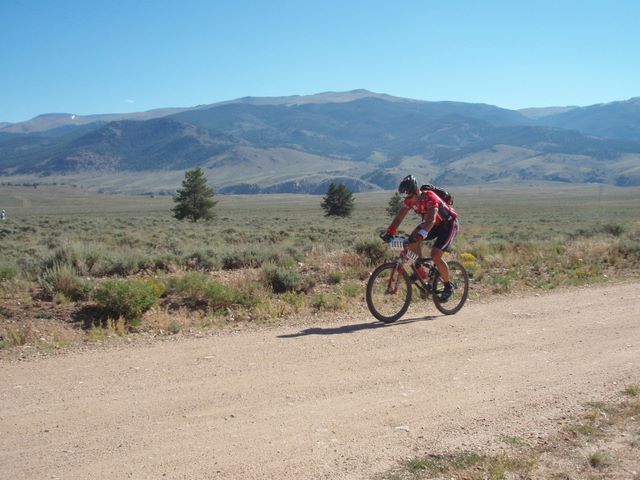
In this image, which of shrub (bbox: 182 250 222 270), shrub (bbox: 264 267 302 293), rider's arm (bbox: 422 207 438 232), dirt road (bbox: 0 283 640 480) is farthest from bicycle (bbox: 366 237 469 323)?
shrub (bbox: 182 250 222 270)

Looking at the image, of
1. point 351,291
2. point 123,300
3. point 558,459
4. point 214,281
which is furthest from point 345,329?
point 558,459

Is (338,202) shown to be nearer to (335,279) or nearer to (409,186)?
(335,279)

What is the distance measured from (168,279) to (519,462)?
23.0ft

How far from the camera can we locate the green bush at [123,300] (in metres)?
8.52

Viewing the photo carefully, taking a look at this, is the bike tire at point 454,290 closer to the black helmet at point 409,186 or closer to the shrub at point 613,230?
the black helmet at point 409,186

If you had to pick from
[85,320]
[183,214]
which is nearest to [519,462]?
[85,320]

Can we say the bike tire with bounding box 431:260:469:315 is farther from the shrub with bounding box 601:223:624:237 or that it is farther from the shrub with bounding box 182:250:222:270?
the shrub with bounding box 601:223:624:237

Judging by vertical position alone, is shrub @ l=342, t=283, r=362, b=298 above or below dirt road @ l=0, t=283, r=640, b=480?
above

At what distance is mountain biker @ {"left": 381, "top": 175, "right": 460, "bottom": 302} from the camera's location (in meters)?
8.52

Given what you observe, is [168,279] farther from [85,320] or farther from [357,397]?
[357,397]

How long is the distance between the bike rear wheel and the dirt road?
10.8 inches

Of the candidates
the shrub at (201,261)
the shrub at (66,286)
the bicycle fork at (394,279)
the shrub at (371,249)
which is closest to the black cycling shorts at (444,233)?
the bicycle fork at (394,279)

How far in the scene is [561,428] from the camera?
16.9 ft

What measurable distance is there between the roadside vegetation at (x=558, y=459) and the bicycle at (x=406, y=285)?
148 inches
